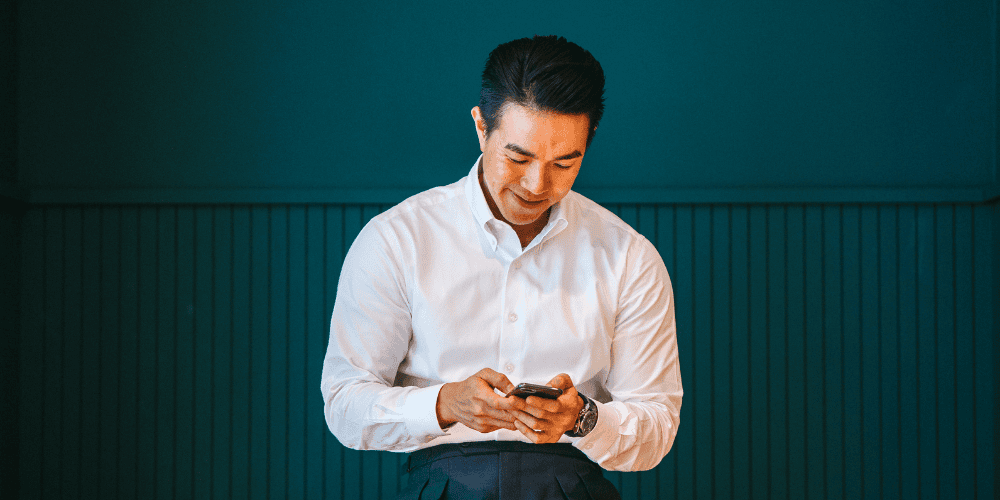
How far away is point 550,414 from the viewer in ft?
3.78

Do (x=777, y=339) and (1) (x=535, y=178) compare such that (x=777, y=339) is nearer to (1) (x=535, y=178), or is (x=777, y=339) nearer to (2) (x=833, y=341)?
(2) (x=833, y=341)

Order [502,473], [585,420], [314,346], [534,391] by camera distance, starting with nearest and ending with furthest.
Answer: [534,391] < [585,420] < [502,473] < [314,346]

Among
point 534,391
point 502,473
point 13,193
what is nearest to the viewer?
point 534,391

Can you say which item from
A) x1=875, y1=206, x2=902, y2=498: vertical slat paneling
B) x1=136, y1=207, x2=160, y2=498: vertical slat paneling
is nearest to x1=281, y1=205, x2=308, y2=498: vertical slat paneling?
x1=136, y1=207, x2=160, y2=498: vertical slat paneling

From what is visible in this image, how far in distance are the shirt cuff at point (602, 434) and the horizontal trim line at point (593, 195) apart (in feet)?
3.48

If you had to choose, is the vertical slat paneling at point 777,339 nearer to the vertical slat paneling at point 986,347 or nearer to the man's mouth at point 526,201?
the vertical slat paneling at point 986,347

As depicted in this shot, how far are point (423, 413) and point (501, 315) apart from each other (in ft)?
0.94

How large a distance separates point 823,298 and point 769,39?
0.83 meters

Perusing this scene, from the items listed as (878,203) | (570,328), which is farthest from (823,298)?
(570,328)

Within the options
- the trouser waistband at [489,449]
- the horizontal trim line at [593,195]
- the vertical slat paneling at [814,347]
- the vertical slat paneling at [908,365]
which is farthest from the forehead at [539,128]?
the vertical slat paneling at [908,365]

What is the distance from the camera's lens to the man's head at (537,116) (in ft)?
4.22

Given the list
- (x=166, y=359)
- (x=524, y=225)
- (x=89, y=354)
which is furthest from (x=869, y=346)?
(x=89, y=354)

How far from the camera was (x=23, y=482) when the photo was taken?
228cm

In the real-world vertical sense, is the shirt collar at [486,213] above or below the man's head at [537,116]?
below
